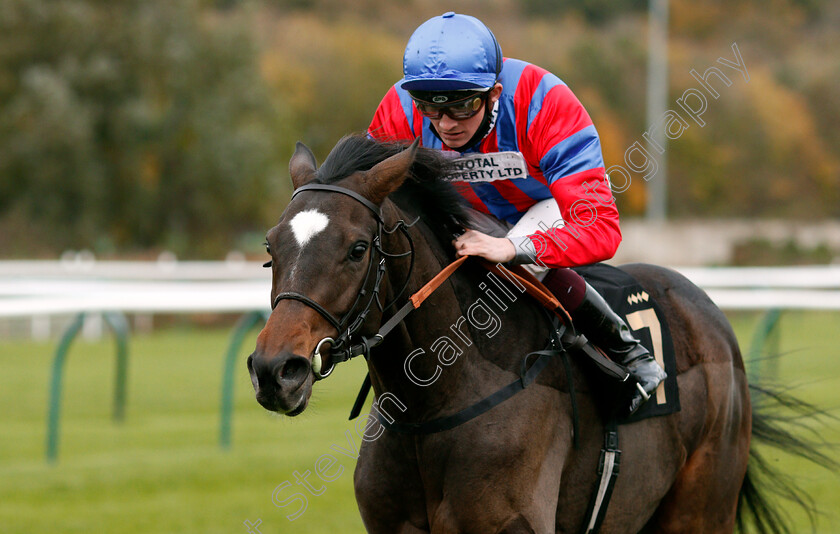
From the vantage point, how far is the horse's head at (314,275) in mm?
2184

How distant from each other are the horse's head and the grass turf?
316 millimetres

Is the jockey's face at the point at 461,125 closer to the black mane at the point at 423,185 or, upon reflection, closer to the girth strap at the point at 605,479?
the black mane at the point at 423,185

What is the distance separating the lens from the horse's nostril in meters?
2.18

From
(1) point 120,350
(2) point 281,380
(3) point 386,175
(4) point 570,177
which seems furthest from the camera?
(1) point 120,350

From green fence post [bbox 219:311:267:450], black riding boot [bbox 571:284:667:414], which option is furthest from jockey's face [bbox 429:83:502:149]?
green fence post [bbox 219:311:267:450]

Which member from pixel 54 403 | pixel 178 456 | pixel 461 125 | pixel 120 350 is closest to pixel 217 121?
pixel 120 350

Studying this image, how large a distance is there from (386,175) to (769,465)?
7.77ft

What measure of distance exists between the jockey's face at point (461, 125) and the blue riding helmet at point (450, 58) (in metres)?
0.07

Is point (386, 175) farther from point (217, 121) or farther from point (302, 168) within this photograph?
point (217, 121)

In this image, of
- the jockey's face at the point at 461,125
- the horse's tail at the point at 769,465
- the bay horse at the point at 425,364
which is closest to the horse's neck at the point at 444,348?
the bay horse at the point at 425,364

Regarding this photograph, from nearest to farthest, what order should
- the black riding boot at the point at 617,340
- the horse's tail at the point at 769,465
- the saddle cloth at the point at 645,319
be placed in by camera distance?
the black riding boot at the point at 617,340 → the saddle cloth at the point at 645,319 → the horse's tail at the point at 769,465

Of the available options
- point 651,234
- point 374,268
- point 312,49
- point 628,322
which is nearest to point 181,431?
point 628,322

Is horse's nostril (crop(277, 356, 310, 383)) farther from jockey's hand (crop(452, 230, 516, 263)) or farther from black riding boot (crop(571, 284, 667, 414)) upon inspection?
black riding boot (crop(571, 284, 667, 414))

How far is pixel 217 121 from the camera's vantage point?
89.6ft
